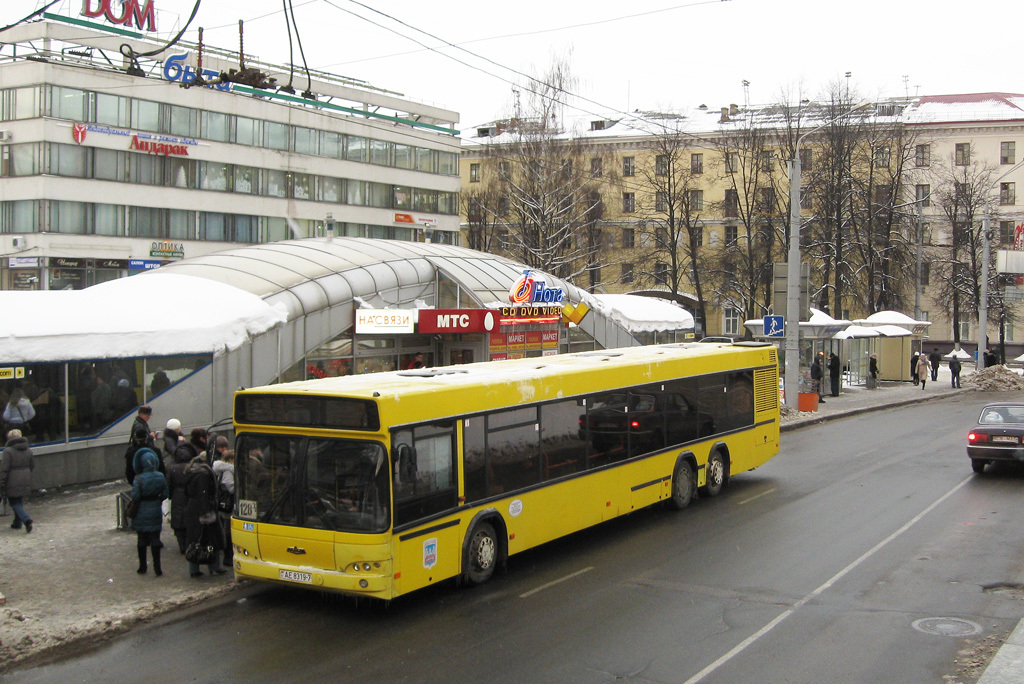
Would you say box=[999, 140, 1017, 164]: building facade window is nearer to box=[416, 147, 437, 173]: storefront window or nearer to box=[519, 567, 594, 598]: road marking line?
box=[416, 147, 437, 173]: storefront window

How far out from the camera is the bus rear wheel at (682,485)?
14.5m

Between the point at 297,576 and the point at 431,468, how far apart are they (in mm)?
1707

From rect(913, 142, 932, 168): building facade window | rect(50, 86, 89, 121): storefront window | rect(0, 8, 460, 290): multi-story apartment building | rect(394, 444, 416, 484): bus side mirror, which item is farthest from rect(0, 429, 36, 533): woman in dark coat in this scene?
rect(913, 142, 932, 168): building facade window

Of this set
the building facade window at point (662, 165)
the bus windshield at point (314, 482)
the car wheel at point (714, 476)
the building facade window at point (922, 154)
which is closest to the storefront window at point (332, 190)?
the building facade window at point (662, 165)

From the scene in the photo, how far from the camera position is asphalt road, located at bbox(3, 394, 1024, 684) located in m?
7.96

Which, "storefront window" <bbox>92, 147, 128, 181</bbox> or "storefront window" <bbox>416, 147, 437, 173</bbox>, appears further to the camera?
"storefront window" <bbox>416, 147, 437, 173</bbox>

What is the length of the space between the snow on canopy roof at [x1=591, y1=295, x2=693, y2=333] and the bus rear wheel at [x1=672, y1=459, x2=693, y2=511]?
621 inches

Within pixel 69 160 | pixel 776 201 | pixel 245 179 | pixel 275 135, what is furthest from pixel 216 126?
pixel 776 201

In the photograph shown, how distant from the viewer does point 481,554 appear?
10445 millimetres

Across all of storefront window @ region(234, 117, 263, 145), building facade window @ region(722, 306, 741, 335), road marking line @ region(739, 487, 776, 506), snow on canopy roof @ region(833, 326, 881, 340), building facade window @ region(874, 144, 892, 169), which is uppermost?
storefront window @ region(234, 117, 263, 145)

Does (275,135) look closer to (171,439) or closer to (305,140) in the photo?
(305,140)

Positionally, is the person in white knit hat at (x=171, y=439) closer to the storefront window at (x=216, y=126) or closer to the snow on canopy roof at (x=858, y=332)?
the snow on canopy roof at (x=858, y=332)

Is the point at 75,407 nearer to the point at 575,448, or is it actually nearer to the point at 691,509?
the point at 575,448

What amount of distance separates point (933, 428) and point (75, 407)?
882 inches
